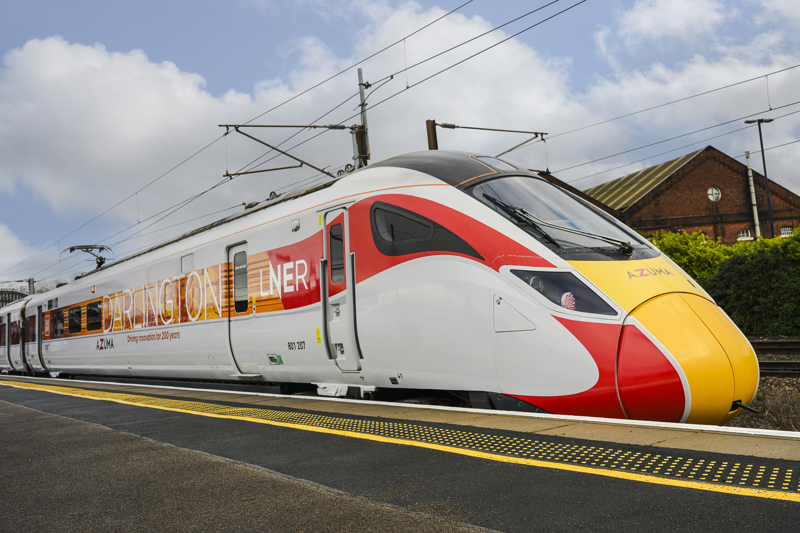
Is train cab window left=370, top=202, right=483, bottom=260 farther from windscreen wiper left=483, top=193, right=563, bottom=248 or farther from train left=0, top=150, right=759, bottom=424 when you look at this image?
windscreen wiper left=483, top=193, right=563, bottom=248

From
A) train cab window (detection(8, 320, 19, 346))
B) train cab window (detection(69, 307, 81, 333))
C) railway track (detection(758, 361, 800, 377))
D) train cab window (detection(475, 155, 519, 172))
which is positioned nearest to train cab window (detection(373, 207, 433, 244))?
train cab window (detection(475, 155, 519, 172))

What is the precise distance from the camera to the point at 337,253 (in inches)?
302

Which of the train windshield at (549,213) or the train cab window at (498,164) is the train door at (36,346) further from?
the train windshield at (549,213)

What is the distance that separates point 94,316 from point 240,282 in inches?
315

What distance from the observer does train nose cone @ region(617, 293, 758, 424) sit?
506cm


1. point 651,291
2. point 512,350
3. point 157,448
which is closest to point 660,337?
point 651,291

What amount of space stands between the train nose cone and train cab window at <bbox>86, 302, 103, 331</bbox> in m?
13.5

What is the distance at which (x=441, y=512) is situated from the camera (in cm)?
316

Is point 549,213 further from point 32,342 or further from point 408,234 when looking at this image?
point 32,342

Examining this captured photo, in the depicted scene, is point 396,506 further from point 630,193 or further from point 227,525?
point 630,193

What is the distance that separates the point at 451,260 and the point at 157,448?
10.4 ft

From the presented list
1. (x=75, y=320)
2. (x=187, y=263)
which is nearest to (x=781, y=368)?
(x=187, y=263)

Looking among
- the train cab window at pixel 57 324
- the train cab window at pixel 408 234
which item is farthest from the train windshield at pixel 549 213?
the train cab window at pixel 57 324

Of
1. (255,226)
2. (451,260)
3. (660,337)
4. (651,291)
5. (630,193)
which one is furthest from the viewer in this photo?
(630,193)
